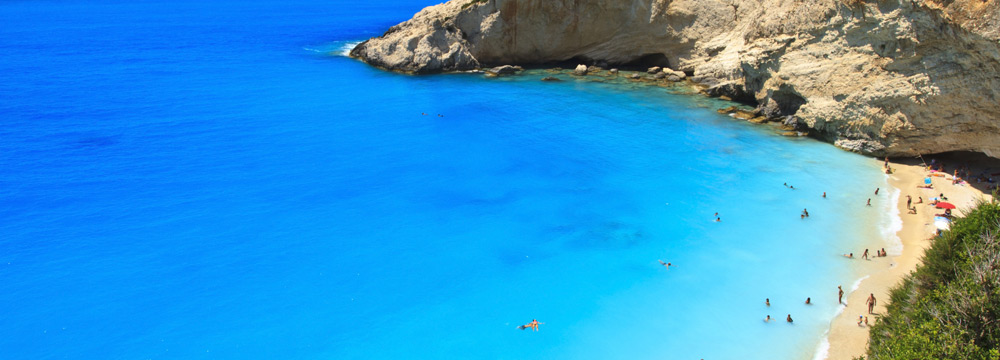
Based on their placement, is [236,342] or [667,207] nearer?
[236,342]

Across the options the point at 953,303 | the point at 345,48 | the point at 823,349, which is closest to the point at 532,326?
the point at 823,349

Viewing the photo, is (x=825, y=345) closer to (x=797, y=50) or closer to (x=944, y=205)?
(x=944, y=205)

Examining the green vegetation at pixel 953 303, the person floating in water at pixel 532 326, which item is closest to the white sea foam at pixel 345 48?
the person floating in water at pixel 532 326

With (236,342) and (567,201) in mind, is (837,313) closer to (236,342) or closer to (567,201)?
(567,201)

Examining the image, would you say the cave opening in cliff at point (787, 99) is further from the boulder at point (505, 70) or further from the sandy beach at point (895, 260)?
the boulder at point (505, 70)

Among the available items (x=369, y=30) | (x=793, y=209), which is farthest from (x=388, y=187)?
(x=369, y=30)

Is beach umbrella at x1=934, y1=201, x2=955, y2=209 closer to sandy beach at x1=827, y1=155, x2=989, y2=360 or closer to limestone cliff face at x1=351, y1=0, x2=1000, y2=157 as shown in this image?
sandy beach at x1=827, y1=155, x2=989, y2=360
